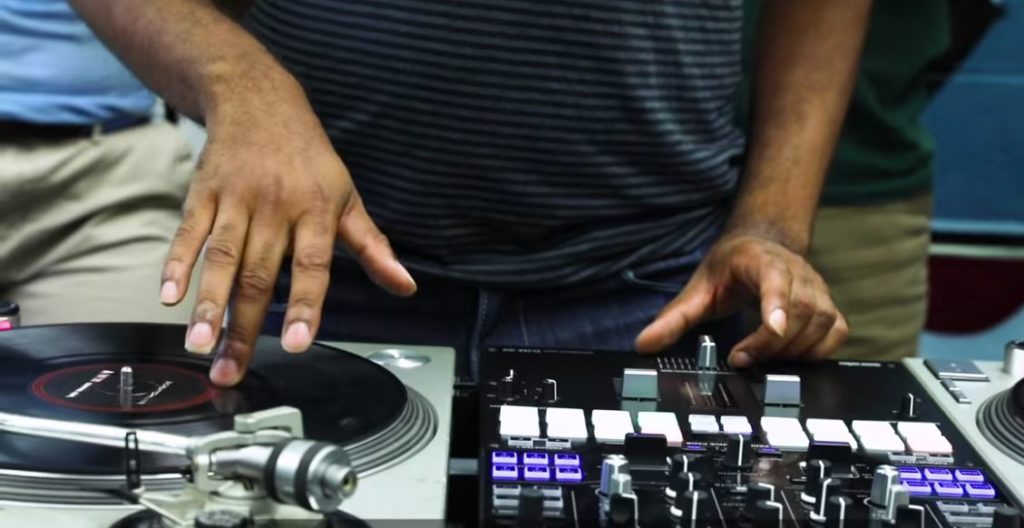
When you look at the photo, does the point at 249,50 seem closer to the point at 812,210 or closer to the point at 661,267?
the point at 661,267

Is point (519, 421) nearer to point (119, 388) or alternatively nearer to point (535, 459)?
point (535, 459)

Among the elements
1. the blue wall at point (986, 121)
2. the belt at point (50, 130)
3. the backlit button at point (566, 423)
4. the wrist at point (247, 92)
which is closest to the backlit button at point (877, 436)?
the backlit button at point (566, 423)

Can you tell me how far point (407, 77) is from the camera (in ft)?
4.53

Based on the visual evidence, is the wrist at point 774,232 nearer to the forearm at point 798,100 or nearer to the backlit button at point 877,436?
the forearm at point 798,100

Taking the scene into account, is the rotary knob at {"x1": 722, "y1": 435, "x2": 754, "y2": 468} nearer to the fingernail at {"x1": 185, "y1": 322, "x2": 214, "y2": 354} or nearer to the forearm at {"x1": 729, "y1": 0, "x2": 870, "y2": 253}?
the fingernail at {"x1": 185, "y1": 322, "x2": 214, "y2": 354}

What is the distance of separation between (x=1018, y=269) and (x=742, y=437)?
1845mm

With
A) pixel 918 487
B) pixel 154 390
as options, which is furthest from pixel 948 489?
pixel 154 390

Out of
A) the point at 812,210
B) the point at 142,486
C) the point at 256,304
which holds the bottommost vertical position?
the point at 142,486

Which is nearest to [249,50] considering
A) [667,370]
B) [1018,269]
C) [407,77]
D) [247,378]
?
[407,77]

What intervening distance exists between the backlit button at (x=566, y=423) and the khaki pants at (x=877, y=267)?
1139 mm

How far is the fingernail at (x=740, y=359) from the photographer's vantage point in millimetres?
1245

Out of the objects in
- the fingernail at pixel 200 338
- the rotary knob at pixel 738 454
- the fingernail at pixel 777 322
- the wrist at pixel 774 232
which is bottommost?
the rotary knob at pixel 738 454

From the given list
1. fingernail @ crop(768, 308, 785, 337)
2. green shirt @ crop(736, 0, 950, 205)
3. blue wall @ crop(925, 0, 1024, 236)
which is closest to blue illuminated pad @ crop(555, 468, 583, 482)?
fingernail @ crop(768, 308, 785, 337)

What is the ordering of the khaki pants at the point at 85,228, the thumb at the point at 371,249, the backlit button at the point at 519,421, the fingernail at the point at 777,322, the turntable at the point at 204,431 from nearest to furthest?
the turntable at the point at 204,431
the backlit button at the point at 519,421
the thumb at the point at 371,249
the fingernail at the point at 777,322
the khaki pants at the point at 85,228
